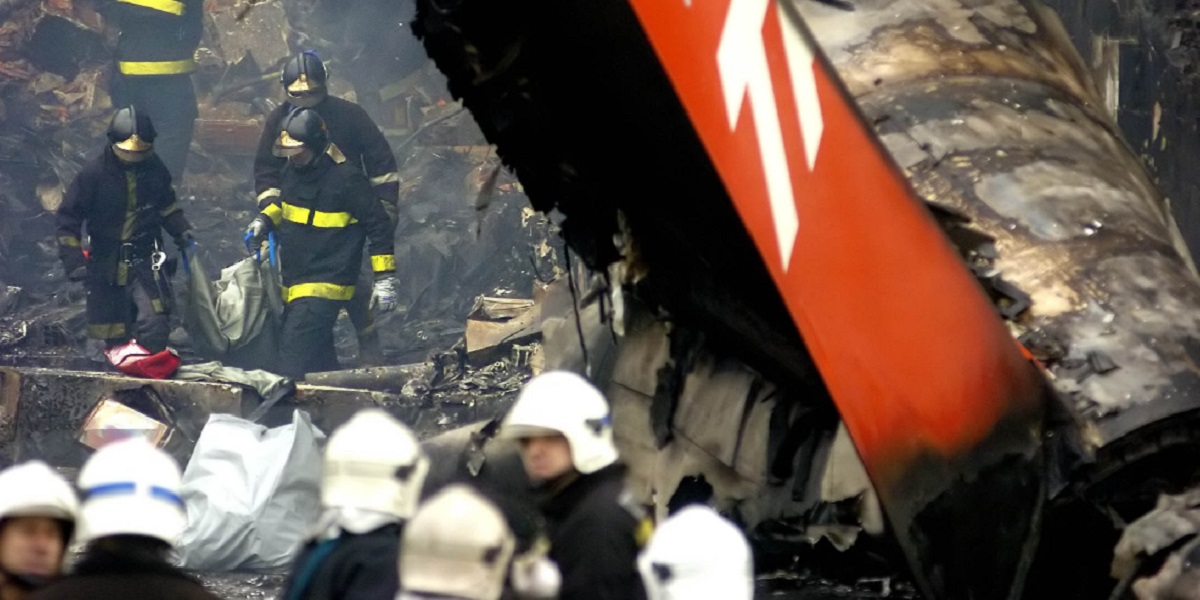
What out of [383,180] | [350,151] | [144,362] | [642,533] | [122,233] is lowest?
[144,362]

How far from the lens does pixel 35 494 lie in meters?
2.81

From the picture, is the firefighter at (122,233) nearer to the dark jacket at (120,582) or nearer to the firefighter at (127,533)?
the firefighter at (127,533)

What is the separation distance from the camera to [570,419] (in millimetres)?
3139

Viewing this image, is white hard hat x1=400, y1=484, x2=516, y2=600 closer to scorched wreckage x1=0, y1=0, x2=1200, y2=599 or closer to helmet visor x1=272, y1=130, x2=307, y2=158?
scorched wreckage x1=0, y1=0, x2=1200, y2=599

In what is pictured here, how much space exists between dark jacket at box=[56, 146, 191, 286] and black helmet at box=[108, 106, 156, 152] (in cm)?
9

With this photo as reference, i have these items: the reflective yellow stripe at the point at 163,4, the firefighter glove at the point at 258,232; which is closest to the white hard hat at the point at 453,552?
the firefighter glove at the point at 258,232

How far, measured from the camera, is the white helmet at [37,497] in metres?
2.80

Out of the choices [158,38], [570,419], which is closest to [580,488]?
[570,419]

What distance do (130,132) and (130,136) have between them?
3 centimetres

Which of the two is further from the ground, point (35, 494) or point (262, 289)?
point (35, 494)

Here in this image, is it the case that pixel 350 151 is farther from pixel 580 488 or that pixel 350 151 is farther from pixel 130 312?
pixel 580 488

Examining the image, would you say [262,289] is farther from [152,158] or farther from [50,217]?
[50,217]

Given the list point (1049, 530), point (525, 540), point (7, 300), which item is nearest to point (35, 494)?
point (525, 540)

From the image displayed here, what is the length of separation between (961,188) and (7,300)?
10.3m
